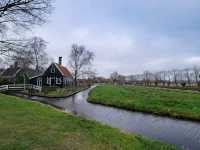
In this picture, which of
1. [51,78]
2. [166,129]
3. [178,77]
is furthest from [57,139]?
[178,77]

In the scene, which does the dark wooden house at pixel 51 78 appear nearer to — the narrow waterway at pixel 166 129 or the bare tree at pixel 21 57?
the narrow waterway at pixel 166 129

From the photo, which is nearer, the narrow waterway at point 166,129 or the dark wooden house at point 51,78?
the narrow waterway at point 166,129

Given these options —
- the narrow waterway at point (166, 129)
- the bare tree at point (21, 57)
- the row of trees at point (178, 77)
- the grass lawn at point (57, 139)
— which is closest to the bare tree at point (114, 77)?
the row of trees at point (178, 77)

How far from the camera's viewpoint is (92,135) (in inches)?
284

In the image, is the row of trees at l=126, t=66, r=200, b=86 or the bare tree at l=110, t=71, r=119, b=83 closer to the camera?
the row of trees at l=126, t=66, r=200, b=86

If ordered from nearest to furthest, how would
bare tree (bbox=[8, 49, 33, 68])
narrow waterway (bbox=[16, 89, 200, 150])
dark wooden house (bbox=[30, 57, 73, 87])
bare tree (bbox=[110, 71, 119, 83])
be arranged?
1. bare tree (bbox=[8, 49, 33, 68])
2. narrow waterway (bbox=[16, 89, 200, 150])
3. dark wooden house (bbox=[30, 57, 73, 87])
4. bare tree (bbox=[110, 71, 119, 83])

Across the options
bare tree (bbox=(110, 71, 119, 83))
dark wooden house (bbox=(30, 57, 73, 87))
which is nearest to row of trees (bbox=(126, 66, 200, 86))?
dark wooden house (bbox=(30, 57, 73, 87))

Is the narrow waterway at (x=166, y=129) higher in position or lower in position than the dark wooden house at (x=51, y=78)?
lower

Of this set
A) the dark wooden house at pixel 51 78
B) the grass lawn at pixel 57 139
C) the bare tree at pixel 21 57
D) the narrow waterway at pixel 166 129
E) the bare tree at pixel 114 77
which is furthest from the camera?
the bare tree at pixel 114 77

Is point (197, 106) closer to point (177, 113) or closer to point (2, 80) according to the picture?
point (177, 113)

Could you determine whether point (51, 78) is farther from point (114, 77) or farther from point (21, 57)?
point (114, 77)

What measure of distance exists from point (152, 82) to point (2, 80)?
34.1m

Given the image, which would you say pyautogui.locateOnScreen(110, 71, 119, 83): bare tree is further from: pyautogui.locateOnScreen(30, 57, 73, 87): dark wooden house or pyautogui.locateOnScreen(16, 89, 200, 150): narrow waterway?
pyautogui.locateOnScreen(16, 89, 200, 150): narrow waterway

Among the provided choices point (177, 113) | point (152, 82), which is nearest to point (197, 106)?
point (177, 113)
